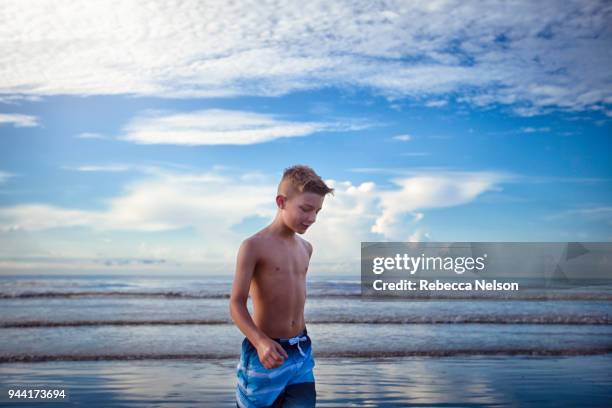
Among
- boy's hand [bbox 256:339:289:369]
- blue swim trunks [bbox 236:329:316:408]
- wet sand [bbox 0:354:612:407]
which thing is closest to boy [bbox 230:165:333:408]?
blue swim trunks [bbox 236:329:316:408]

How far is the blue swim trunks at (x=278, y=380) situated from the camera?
113 inches

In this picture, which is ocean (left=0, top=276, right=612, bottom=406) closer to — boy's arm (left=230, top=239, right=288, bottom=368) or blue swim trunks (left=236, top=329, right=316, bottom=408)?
blue swim trunks (left=236, top=329, right=316, bottom=408)

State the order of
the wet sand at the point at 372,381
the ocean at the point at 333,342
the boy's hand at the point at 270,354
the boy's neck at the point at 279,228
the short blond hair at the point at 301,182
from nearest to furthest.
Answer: the boy's hand at the point at 270,354
the short blond hair at the point at 301,182
the boy's neck at the point at 279,228
the wet sand at the point at 372,381
the ocean at the point at 333,342

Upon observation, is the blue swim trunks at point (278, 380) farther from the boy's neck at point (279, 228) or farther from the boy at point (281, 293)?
the boy's neck at point (279, 228)

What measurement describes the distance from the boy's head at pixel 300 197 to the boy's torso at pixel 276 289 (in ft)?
0.44

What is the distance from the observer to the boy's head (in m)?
2.82

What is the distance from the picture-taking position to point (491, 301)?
54.0 ft

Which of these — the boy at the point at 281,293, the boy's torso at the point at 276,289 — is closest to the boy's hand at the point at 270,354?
the boy at the point at 281,293

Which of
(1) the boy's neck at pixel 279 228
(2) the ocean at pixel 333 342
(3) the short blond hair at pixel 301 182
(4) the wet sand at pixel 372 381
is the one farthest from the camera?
(2) the ocean at pixel 333 342

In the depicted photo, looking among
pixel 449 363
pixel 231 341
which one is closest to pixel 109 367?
pixel 231 341

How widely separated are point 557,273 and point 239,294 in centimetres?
2315

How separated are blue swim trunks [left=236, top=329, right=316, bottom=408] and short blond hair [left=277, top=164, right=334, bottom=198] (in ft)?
2.23

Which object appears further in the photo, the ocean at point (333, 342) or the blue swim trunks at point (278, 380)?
the ocean at point (333, 342)

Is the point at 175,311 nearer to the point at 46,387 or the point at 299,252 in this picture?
the point at 46,387
